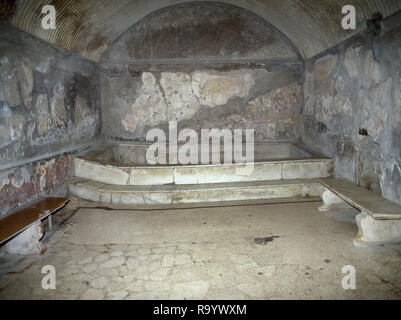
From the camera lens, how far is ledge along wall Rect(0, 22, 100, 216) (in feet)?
12.1

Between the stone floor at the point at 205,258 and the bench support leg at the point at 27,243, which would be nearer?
the stone floor at the point at 205,258

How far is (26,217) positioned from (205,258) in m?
2.09

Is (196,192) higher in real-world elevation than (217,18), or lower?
lower

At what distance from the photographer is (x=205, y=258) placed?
3164mm

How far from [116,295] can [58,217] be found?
2.26 m

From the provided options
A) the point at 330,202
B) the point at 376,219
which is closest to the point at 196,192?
the point at 330,202

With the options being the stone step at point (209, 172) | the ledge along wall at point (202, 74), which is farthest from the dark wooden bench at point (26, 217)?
the ledge along wall at point (202, 74)

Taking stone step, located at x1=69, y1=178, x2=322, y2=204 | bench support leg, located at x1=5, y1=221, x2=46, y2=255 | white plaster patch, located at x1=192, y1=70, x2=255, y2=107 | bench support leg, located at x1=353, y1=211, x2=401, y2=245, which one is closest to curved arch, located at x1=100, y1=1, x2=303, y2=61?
white plaster patch, located at x1=192, y1=70, x2=255, y2=107

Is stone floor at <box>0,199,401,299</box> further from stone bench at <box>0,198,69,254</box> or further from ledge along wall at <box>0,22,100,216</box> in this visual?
ledge along wall at <box>0,22,100,216</box>

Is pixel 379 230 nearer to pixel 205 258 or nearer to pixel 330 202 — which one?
pixel 330 202

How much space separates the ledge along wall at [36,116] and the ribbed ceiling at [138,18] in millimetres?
276

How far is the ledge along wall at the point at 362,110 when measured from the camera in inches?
141

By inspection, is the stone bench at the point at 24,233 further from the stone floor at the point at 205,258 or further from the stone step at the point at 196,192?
the stone step at the point at 196,192

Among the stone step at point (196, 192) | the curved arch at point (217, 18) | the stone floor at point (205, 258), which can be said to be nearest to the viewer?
the stone floor at point (205, 258)
